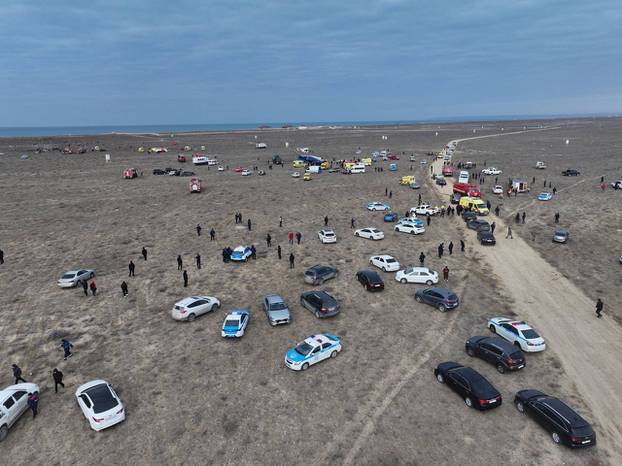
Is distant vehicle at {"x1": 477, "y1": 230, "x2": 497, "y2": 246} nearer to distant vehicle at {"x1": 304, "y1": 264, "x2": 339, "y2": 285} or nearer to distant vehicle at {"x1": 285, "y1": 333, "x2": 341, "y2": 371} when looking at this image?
distant vehicle at {"x1": 304, "y1": 264, "x2": 339, "y2": 285}

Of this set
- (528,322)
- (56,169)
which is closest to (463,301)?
(528,322)

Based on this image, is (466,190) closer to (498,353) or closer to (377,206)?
(377,206)

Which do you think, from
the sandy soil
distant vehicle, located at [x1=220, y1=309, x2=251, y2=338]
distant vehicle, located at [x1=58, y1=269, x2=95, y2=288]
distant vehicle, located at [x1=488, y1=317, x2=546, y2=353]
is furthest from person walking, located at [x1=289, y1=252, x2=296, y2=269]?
distant vehicle, located at [x1=488, y1=317, x2=546, y2=353]

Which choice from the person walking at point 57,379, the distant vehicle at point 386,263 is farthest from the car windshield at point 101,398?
the distant vehicle at point 386,263

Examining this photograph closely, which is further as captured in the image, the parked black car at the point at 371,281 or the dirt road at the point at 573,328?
the parked black car at the point at 371,281

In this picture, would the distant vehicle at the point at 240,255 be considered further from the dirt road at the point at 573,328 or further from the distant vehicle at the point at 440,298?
the dirt road at the point at 573,328

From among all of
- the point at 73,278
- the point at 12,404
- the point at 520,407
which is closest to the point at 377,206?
the point at 73,278
